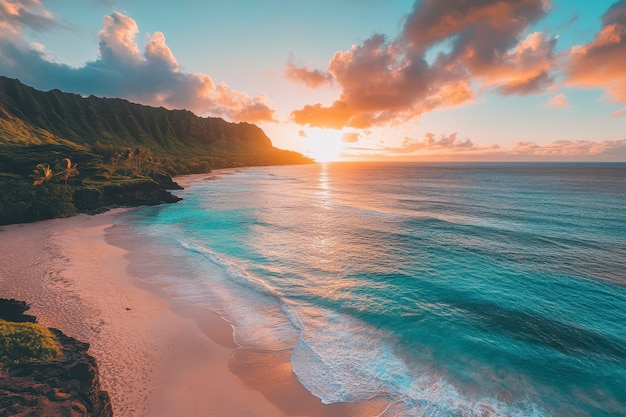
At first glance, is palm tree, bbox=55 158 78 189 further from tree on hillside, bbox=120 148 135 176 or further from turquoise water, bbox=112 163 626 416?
tree on hillside, bbox=120 148 135 176

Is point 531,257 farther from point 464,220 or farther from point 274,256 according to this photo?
point 274,256

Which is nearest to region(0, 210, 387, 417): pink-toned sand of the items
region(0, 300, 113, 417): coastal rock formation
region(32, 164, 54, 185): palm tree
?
region(0, 300, 113, 417): coastal rock formation

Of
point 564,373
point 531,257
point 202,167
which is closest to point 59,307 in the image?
point 564,373

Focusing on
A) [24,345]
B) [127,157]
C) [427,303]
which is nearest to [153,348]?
[24,345]

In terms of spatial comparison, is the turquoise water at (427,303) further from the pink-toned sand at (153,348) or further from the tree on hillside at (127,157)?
the tree on hillside at (127,157)

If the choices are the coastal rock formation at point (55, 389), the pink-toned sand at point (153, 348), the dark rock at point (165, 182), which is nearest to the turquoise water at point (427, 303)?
the pink-toned sand at point (153, 348)

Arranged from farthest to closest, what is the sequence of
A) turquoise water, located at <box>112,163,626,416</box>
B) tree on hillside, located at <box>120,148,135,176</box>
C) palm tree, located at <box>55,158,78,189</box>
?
tree on hillside, located at <box>120,148,135,176</box>
palm tree, located at <box>55,158,78,189</box>
turquoise water, located at <box>112,163,626,416</box>
